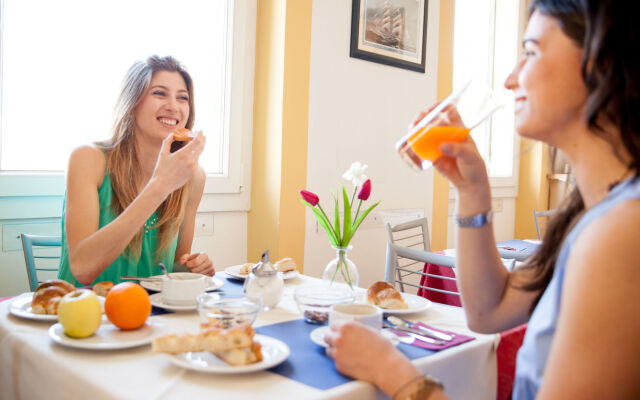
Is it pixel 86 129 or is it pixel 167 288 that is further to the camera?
pixel 86 129

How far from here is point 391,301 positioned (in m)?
1.16

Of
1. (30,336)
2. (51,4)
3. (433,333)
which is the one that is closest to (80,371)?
(30,336)

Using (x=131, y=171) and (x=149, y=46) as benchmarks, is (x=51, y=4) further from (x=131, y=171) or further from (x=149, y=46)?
(x=131, y=171)

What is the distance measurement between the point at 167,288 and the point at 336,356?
17.8 inches

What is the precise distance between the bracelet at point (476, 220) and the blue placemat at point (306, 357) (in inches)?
9.1

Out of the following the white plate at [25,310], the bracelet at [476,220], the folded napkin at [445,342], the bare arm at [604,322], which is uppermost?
the bracelet at [476,220]

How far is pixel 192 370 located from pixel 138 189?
39.0 inches

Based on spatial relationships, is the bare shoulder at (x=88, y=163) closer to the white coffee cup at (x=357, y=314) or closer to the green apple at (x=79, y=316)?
the green apple at (x=79, y=316)

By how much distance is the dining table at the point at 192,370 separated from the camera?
28.3 inches

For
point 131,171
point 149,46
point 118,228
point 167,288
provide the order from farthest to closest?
point 149,46, point 131,171, point 118,228, point 167,288

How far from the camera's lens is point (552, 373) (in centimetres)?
61

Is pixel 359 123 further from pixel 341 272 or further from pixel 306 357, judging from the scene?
pixel 306 357

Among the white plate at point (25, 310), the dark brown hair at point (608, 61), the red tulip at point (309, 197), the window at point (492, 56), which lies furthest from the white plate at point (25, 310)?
the window at point (492, 56)

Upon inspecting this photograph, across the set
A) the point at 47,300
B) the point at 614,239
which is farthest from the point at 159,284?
the point at 614,239
